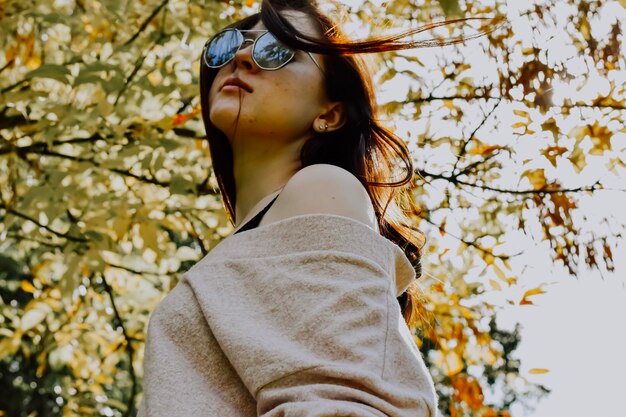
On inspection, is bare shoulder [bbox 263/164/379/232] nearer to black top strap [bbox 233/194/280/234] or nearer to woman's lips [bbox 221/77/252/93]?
black top strap [bbox 233/194/280/234]

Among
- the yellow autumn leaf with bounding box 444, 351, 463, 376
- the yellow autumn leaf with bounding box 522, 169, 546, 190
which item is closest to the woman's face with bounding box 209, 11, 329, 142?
the yellow autumn leaf with bounding box 522, 169, 546, 190

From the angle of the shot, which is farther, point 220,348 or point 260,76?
point 260,76

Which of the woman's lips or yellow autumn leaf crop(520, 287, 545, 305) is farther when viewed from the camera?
yellow autumn leaf crop(520, 287, 545, 305)

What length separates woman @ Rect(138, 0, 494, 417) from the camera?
1.03m

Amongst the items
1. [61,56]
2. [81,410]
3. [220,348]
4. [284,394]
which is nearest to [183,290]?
[220,348]

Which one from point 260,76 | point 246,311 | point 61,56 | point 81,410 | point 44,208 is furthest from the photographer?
point 81,410

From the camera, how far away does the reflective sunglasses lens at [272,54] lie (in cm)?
153

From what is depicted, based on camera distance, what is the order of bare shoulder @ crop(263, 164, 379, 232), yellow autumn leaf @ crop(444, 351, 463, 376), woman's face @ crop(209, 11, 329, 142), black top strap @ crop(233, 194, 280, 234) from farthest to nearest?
yellow autumn leaf @ crop(444, 351, 463, 376), woman's face @ crop(209, 11, 329, 142), black top strap @ crop(233, 194, 280, 234), bare shoulder @ crop(263, 164, 379, 232)

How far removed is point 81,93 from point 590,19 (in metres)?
1.95

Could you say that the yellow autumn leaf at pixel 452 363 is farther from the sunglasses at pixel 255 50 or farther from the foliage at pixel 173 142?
the sunglasses at pixel 255 50

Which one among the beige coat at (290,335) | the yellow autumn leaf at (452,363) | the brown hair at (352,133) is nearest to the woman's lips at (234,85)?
the brown hair at (352,133)

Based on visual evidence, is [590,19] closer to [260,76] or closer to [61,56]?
[260,76]

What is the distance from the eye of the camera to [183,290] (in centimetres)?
125

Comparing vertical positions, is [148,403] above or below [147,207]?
above
